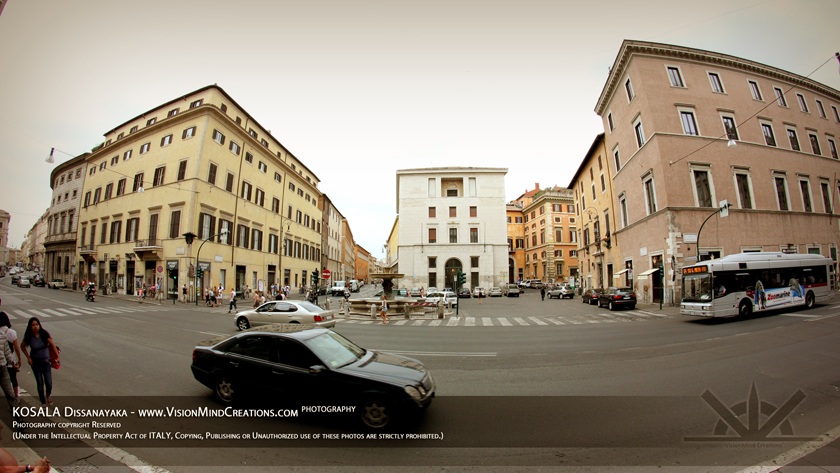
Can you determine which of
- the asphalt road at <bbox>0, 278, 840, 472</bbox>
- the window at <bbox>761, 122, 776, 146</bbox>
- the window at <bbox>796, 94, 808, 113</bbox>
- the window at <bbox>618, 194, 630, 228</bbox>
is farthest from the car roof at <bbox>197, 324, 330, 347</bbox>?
the window at <bbox>796, 94, 808, 113</bbox>

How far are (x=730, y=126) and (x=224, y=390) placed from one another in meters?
35.9

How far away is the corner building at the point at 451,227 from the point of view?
5156cm

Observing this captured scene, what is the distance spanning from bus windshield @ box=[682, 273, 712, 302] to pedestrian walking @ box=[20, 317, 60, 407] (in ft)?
70.2

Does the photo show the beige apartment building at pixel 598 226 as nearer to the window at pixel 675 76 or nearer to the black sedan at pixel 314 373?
the window at pixel 675 76

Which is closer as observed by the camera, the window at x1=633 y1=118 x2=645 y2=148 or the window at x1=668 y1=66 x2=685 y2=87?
the window at x1=668 y1=66 x2=685 y2=87

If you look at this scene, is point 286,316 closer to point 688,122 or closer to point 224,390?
point 224,390

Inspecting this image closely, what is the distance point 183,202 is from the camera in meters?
28.9

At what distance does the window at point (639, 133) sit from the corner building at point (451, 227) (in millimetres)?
27158

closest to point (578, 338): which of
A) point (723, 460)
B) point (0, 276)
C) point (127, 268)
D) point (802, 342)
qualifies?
point (802, 342)

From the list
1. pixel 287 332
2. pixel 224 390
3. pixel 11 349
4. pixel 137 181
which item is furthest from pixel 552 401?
pixel 137 181

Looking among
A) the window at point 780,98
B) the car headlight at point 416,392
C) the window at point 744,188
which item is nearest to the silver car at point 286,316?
the car headlight at point 416,392

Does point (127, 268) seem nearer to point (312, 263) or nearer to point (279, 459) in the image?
point (312, 263)

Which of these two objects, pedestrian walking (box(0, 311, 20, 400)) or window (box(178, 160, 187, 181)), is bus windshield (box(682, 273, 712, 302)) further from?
window (box(178, 160, 187, 181))

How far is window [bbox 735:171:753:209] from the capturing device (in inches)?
953
